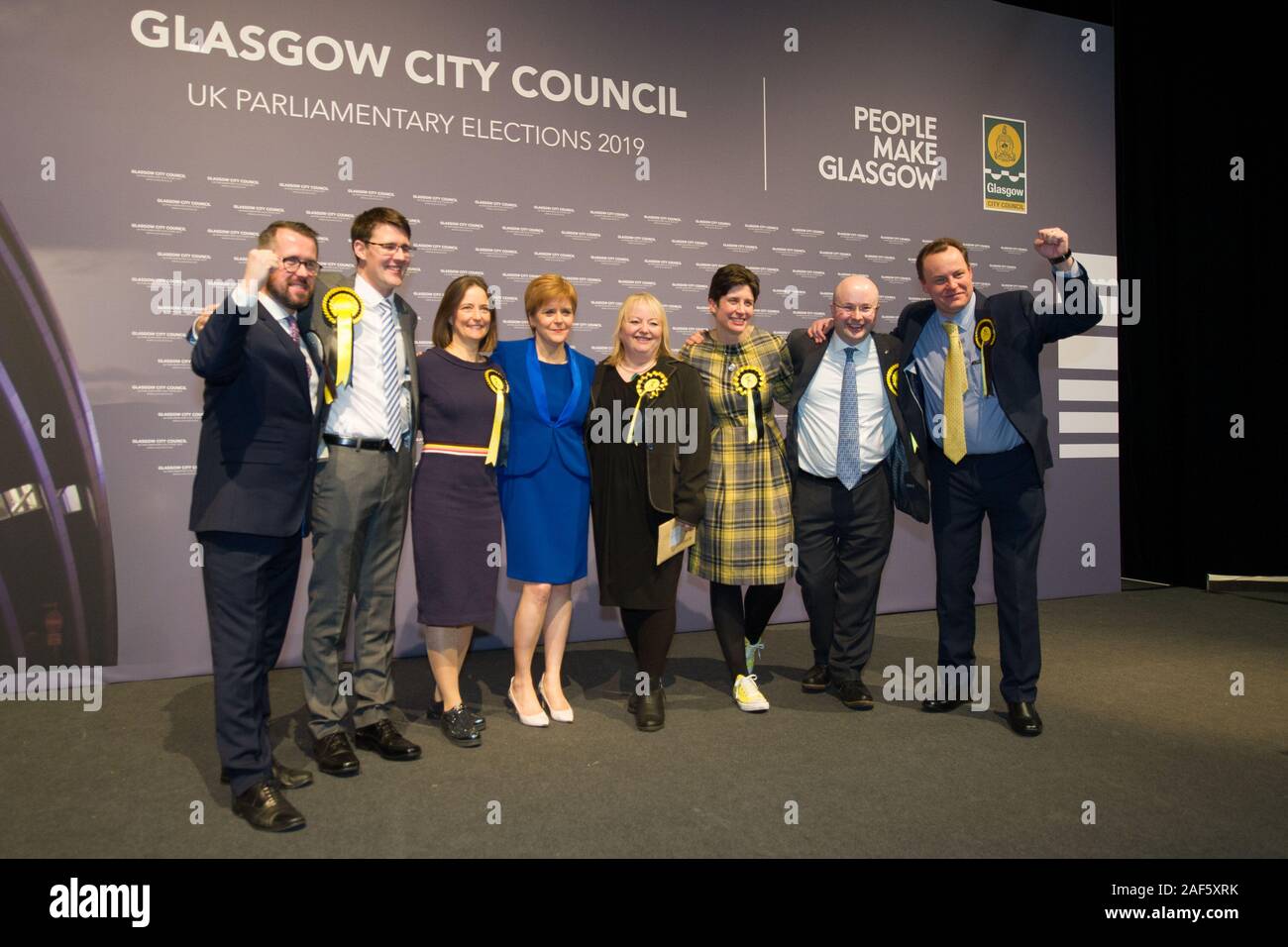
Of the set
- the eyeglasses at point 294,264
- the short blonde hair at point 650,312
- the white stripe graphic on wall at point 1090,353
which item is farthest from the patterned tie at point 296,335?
the white stripe graphic on wall at point 1090,353

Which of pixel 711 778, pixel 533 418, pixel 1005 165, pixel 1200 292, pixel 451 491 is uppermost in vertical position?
pixel 1005 165

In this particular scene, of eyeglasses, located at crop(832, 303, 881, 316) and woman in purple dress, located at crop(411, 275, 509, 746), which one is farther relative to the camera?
eyeglasses, located at crop(832, 303, 881, 316)

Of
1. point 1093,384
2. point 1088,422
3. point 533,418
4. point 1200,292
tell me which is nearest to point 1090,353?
point 1093,384

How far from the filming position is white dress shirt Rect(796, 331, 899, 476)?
329cm

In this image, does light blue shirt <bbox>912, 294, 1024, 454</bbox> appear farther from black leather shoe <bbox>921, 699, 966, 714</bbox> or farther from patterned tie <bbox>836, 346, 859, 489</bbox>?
black leather shoe <bbox>921, 699, 966, 714</bbox>

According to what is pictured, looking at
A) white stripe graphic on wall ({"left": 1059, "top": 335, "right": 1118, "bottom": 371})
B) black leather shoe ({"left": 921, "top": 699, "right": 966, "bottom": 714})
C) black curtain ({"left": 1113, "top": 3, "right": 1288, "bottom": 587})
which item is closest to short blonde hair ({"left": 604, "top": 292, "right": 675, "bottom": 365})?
black leather shoe ({"left": 921, "top": 699, "right": 966, "bottom": 714})

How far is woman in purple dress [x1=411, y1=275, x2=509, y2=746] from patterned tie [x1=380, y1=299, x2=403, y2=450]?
131 millimetres

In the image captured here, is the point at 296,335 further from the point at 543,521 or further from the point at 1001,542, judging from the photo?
the point at 1001,542

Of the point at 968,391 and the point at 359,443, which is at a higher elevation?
the point at 968,391

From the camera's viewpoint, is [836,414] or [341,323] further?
[836,414]

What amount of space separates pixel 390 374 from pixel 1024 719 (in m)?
2.42

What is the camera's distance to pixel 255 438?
2285 mm
